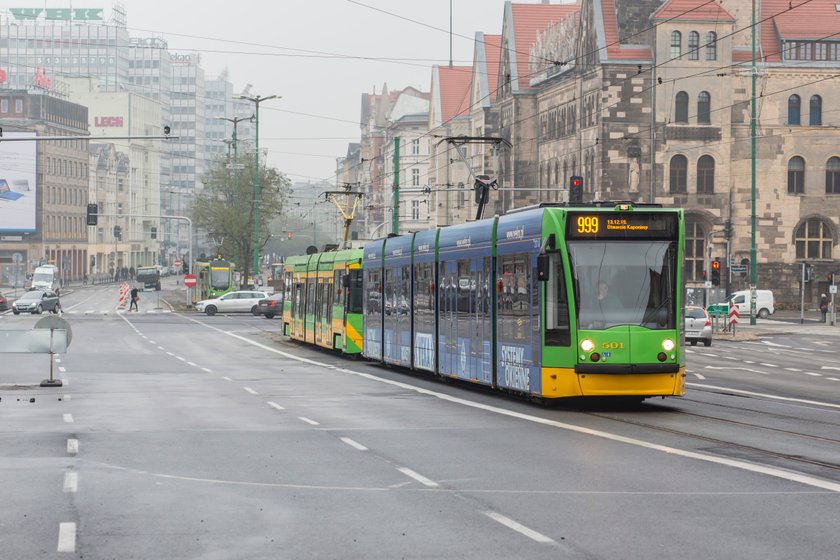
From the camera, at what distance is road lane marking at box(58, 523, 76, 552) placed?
9633 millimetres

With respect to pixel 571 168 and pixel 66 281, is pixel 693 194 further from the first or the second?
pixel 66 281

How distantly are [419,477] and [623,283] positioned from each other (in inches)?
314

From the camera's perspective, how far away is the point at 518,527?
10.5 m

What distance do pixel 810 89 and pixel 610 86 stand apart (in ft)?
37.3

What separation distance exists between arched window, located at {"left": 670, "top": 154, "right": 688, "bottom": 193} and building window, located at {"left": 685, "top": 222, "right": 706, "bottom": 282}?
79.8 inches

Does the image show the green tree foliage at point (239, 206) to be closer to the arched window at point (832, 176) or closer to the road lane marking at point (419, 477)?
the arched window at point (832, 176)

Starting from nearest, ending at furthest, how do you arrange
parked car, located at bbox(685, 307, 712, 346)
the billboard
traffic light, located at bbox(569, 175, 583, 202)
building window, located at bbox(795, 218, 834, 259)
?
traffic light, located at bbox(569, 175, 583, 202)
parked car, located at bbox(685, 307, 712, 346)
building window, located at bbox(795, 218, 834, 259)
the billboard

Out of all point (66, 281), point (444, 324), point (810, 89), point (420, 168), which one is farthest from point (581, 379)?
point (66, 281)

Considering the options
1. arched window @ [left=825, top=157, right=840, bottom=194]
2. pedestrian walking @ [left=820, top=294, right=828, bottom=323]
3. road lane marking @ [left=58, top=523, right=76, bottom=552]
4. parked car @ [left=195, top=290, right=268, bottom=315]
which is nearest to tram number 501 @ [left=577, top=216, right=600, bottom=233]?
road lane marking @ [left=58, top=523, right=76, bottom=552]

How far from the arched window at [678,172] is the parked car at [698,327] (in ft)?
83.3

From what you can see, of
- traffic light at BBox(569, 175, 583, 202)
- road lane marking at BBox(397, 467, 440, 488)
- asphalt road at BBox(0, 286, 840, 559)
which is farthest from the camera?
traffic light at BBox(569, 175, 583, 202)

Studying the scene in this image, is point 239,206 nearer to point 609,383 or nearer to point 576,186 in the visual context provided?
point 576,186

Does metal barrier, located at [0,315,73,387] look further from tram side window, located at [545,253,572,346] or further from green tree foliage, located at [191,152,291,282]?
green tree foliage, located at [191,152,291,282]

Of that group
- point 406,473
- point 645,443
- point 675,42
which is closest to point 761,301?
point 675,42
